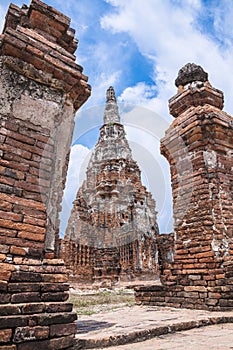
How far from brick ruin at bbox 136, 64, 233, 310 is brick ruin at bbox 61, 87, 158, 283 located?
1219 cm

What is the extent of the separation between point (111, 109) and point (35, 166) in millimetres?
30477

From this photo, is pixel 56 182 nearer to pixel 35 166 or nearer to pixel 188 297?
pixel 35 166

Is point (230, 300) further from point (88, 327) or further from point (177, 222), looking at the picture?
point (88, 327)

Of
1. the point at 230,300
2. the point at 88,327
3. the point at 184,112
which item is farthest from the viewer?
the point at 184,112

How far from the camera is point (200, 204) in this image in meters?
4.87

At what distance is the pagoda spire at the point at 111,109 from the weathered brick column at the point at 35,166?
27.8 meters

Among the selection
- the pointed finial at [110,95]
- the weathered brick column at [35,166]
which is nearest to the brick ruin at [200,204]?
the weathered brick column at [35,166]

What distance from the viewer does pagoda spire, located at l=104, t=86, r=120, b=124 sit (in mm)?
31519

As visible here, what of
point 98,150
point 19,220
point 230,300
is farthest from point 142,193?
point 19,220

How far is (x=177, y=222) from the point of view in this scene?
17.2ft

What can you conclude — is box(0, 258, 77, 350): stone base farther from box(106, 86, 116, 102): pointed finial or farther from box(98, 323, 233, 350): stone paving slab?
box(106, 86, 116, 102): pointed finial

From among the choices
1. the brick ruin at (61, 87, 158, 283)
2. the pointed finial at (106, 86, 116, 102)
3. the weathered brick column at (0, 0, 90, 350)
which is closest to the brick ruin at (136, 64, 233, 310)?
the weathered brick column at (0, 0, 90, 350)

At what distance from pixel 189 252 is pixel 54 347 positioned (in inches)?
120

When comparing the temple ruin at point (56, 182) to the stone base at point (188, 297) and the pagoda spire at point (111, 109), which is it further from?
the pagoda spire at point (111, 109)
